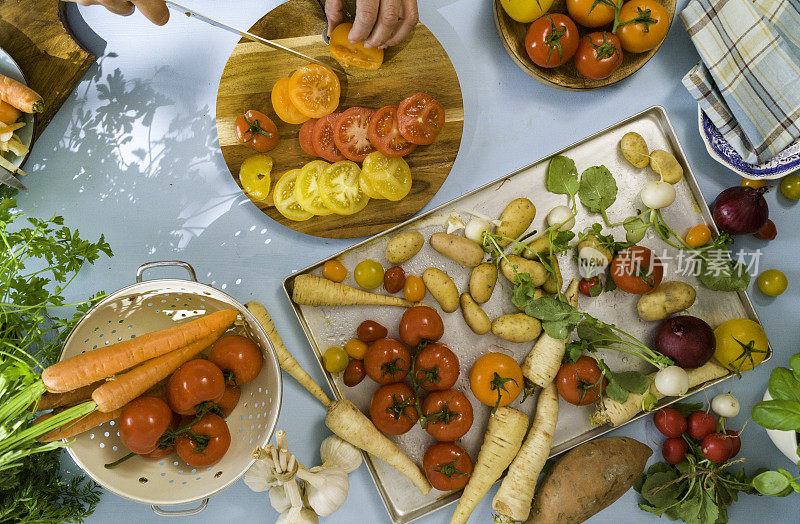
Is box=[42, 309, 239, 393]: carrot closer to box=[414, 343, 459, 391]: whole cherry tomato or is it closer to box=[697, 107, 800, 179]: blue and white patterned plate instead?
box=[414, 343, 459, 391]: whole cherry tomato

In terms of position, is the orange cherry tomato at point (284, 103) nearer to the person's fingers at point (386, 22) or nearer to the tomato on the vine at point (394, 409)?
the person's fingers at point (386, 22)

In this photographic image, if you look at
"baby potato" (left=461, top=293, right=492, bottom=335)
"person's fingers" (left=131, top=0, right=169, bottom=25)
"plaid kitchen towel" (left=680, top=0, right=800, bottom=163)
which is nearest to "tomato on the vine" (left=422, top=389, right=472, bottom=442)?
"baby potato" (left=461, top=293, right=492, bottom=335)

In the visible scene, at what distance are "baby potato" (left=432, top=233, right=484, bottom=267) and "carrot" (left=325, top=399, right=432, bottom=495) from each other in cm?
41

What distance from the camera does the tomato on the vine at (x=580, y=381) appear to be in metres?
1.25

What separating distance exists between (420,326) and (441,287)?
107 millimetres

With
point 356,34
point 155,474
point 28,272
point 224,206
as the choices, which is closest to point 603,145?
point 356,34

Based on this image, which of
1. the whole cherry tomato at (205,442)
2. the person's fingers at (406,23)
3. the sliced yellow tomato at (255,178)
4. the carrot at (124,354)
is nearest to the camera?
the carrot at (124,354)

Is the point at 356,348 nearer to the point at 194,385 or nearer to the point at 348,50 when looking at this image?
the point at 194,385

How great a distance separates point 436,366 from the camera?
121 centimetres

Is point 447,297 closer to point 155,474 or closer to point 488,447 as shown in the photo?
point 488,447

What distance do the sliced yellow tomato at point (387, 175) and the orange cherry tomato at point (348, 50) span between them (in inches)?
8.2

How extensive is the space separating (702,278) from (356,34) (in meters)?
0.98

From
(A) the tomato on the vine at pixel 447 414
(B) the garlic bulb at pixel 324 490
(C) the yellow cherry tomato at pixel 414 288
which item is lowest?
(B) the garlic bulb at pixel 324 490

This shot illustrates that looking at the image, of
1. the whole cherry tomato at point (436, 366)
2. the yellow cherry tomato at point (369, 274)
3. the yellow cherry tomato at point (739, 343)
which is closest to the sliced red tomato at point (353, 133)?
the yellow cherry tomato at point (369, 274)
